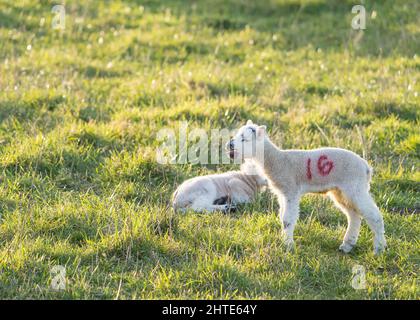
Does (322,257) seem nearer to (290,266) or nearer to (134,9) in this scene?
(290,266)

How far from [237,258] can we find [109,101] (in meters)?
4.38

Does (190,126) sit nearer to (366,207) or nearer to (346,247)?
(346,247)

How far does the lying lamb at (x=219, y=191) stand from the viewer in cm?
694

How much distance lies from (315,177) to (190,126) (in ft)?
10.0

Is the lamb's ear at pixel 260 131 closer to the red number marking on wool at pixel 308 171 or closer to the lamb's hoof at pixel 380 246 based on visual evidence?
the red number marking on wool at pixel 308 171

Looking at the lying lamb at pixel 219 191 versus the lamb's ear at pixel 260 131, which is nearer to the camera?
the lamb's ear at pixel 260 131

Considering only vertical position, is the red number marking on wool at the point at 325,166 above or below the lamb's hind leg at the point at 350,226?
above

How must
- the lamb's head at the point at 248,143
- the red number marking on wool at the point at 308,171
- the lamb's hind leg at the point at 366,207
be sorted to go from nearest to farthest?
the lamb's hind leg at the point at 366,207, the red number marking on wool at the point at 308,171, the lamb's head at the point at 248,143

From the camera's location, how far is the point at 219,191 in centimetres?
730

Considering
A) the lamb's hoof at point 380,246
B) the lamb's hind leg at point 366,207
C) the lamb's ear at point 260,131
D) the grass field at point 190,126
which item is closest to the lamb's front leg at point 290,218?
the grass field at point 190,126

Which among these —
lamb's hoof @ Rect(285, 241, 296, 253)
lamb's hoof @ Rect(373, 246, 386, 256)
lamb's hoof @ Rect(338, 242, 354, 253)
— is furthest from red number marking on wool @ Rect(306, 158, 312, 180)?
lamb's hoof @ Rect(373, 246, 386, 256)

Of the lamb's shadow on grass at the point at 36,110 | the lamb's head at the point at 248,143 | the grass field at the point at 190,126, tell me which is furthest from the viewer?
the lamb's shadow on grass at the point at 36,110

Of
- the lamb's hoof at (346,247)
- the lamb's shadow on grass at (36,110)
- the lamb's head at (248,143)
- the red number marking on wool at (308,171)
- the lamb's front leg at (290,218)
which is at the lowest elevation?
the lamb's hoof at (346,247)

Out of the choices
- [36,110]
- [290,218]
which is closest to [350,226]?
[290,218]
